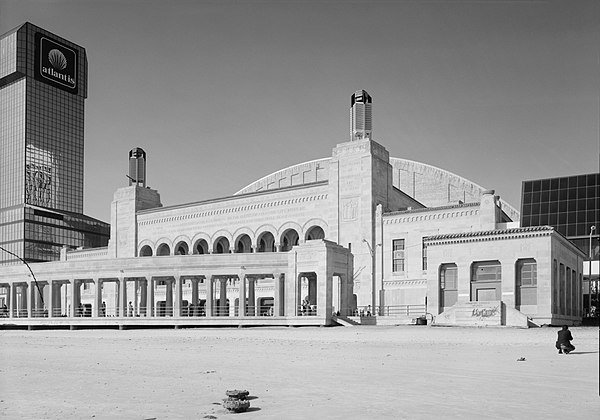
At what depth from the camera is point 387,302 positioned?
58.2 m

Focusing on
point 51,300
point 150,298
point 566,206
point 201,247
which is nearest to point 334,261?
point 150,298

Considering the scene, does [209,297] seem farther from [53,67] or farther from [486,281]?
[53,67]

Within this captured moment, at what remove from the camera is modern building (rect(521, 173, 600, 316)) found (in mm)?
63781

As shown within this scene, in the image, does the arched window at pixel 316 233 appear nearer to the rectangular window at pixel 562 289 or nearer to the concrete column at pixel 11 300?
the rectangular window at pixel 562 289

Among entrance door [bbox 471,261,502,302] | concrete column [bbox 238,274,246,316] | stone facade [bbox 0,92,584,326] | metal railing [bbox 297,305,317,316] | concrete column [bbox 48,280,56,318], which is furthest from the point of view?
concrete column [bbox 48,280,56,318]

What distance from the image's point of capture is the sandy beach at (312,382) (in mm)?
11789

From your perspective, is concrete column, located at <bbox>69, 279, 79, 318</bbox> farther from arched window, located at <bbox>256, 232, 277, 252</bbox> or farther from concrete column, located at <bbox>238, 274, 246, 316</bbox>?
arched window, located at <bbox>256, 232, 277, 252</bbox>

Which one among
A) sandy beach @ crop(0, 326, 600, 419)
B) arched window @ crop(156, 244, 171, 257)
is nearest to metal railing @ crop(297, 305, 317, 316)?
arched window @ crop(156, 244, 171, 257)

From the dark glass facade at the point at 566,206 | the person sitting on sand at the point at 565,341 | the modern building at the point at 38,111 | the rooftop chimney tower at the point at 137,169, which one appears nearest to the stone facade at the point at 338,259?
the rooftop chimney tower at the point at 137,169

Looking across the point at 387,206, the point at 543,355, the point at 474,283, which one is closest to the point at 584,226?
the point at 387,206

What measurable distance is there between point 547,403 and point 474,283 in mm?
34244

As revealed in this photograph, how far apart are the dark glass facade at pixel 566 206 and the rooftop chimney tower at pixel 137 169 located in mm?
42649

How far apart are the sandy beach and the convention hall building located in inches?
689

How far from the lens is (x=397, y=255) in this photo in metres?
58.6
